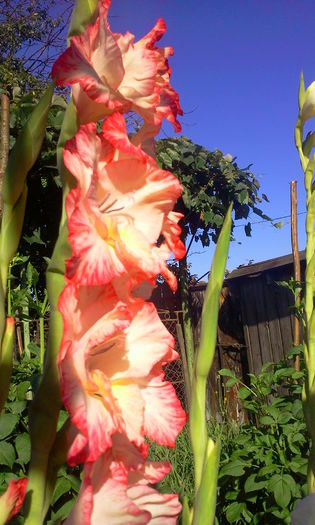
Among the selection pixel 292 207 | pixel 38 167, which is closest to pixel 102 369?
pixel 38 167

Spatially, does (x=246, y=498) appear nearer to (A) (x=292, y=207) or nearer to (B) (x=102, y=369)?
(B) (x=102, y=369)

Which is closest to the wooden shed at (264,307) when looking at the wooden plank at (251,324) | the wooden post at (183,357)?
the wooden plank at (251,324)

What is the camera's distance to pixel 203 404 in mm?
379

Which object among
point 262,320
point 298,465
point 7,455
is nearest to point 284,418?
point 298,465

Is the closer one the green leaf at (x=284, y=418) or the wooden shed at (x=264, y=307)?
the green leaf at (x=284, y=418)

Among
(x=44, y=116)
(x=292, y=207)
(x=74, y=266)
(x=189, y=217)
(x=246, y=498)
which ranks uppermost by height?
(x=189, y=217)

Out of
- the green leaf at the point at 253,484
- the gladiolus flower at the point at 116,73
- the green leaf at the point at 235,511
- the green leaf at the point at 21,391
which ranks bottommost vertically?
the green leaf at the point at 235,511

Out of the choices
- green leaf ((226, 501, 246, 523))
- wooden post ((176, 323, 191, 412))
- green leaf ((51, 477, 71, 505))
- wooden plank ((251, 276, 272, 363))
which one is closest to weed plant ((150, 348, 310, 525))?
green leaf ((226, 501, 246, 523))

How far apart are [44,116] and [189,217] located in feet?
16.9

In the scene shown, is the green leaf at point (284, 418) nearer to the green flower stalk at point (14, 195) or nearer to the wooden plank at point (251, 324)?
the green flower stalk at point (14, 195)

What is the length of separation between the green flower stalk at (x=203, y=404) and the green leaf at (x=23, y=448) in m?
1.36

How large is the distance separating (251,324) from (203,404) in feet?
18.2

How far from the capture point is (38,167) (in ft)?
10.2

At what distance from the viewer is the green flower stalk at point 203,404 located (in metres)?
0.34
